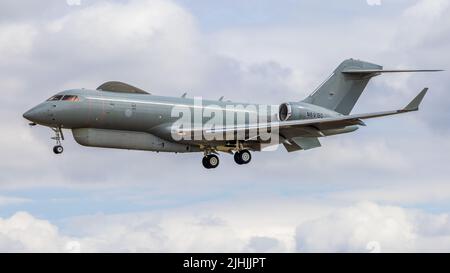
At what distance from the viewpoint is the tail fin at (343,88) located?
6234 centimetres

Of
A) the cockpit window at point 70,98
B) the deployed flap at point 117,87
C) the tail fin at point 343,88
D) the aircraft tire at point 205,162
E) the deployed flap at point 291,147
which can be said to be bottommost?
the aircraft tire at point 205,162

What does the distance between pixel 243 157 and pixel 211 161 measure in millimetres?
1765

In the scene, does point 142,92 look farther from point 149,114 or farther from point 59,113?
point 59,113

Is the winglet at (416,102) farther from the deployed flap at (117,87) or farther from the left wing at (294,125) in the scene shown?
the deployed flap at (117,87)

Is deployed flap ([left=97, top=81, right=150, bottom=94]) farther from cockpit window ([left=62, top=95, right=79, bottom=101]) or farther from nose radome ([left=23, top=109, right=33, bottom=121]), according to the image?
nose radome ([left=23, top=109, right=33, bottom=121])

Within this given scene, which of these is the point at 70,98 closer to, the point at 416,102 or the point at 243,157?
the point at 243,157

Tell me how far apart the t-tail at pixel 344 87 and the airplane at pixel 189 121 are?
6 centimetres

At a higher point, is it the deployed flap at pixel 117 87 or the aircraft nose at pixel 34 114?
the deployed flap at pixel 117 87

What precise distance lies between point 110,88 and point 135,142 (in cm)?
309

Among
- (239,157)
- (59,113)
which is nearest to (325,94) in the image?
(239,157)

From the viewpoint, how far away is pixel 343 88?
62688 mm

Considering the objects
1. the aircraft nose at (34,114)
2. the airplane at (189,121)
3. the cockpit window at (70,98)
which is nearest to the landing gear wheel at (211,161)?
the airplane at (189,121)

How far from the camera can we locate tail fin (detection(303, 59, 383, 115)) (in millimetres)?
62344

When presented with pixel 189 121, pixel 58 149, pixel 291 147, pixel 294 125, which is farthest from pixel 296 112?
pixel 58 149
